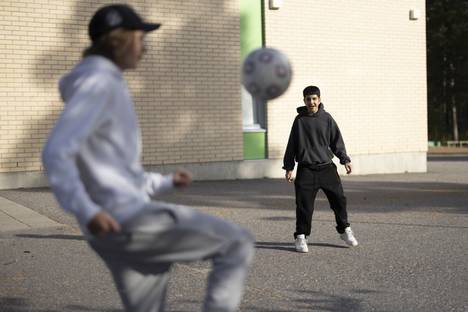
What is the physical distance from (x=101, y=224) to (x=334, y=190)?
17.8 feet

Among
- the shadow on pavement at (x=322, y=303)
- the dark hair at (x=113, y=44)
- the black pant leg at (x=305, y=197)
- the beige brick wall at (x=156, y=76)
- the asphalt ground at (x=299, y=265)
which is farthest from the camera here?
the beige brick wall at (x=156, y=76)

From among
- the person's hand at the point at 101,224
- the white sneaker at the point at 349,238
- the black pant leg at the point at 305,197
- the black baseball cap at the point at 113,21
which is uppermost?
the black baseball cap at the point at 113,21

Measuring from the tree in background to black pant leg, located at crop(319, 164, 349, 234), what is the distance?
41355mm

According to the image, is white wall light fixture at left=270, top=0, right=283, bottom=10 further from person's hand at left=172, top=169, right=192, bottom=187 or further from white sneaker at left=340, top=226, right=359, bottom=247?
person's hand at left=172, top=169, right=192, bottom=187

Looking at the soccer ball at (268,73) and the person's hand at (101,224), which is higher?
the soccer ball at (268,73)

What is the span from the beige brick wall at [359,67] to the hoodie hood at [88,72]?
14.7m

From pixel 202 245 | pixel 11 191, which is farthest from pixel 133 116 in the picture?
pixel 11 191

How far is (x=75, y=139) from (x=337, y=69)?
16.4 meters

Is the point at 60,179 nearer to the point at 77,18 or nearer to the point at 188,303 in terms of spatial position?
the point at 188,303

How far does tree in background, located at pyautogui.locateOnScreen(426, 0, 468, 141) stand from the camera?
1820 inches

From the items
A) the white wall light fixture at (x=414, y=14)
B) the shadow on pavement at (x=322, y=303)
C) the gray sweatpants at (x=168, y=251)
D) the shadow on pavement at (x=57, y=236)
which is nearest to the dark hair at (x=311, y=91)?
the shadow on pavement at (x=322, y=303)

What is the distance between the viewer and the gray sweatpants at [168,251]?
284 cm

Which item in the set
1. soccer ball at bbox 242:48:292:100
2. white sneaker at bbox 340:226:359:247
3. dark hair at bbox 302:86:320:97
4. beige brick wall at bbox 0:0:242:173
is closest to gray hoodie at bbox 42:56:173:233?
soccer ball at bbox 242:48:292:100

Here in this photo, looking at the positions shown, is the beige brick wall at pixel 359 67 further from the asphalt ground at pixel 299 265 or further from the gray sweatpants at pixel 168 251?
the gray sweatpants at pixel 168 251
